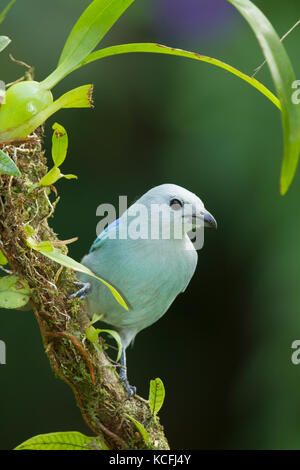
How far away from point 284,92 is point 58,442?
3.82ft

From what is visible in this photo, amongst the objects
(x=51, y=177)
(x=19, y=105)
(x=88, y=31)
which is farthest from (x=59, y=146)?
Answer: (x=88, y=31)

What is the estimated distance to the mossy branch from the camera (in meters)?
1.56

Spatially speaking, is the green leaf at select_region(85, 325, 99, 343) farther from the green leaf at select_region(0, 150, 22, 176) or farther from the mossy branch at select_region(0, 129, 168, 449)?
the green leaf at select_region(0, 150, 22, 176)

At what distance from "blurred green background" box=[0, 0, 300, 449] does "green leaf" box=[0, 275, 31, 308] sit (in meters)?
2.17

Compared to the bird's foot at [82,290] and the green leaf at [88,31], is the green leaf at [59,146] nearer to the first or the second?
the green leaf at [88,31]

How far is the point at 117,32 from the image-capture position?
4176mm

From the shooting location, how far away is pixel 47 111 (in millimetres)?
1454

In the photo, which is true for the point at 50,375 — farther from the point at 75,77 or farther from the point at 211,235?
the point at 75,77

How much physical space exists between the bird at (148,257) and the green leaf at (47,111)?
0.96 meters

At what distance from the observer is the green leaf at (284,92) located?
4.01 ft

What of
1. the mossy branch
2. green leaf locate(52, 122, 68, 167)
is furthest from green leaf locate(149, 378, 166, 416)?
green leaf locate(52, 122, 68, 167)

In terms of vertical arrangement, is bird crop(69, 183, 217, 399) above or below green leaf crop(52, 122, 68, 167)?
below

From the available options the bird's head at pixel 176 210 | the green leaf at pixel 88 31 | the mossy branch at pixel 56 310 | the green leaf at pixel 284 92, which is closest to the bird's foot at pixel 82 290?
the mossy branch at pixel 56 310
